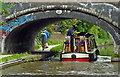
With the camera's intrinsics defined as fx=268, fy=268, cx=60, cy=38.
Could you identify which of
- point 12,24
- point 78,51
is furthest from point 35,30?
point 78,51

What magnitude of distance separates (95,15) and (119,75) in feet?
19.7

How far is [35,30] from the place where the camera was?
22.6 meters

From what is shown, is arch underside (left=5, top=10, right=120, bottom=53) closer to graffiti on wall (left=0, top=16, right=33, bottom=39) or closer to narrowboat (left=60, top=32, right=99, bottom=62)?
graffiti on wall (left=0, top=16, right=33, bottom=39)

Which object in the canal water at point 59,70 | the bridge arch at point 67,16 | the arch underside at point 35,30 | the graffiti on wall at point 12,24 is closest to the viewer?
the canal water at point 59,70

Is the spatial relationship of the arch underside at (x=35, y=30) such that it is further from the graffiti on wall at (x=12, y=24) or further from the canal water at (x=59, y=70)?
the canal water at (x=59, y=70)

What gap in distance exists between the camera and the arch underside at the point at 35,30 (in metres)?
16.0

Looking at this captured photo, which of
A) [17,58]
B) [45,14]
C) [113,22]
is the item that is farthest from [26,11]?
[113,22]

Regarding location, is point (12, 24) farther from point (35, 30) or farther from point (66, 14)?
point (35, 30)

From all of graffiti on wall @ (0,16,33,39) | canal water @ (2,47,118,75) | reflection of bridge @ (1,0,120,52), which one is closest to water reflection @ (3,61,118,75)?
canal water @ (2,47,118,75)

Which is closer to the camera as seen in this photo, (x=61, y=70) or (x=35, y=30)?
(x=61, y=70)

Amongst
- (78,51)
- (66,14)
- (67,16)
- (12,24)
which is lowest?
(78,51)

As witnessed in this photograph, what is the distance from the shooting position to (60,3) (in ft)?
54.5

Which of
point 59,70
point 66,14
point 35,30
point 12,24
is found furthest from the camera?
point 35,30

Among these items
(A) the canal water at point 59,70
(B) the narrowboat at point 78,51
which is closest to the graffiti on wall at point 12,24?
(B) the narrowboat at point 78,51
